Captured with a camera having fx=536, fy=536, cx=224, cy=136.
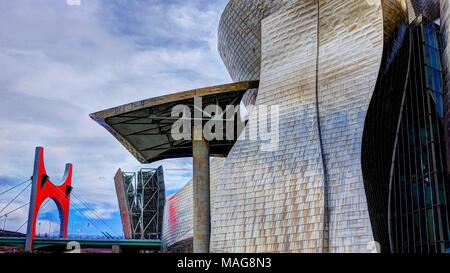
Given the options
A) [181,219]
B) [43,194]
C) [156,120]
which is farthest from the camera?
[43,194]

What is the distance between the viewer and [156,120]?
3062cm

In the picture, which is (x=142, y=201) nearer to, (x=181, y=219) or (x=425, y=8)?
(x=181, y=219)

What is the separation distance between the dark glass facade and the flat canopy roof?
8450 mm

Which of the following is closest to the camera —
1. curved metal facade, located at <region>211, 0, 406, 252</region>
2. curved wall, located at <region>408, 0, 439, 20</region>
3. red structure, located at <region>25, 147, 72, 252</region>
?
curved metal facade, located at <region>211, 0, 406, 252</region>

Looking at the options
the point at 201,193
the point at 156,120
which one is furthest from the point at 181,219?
the point at 156,120

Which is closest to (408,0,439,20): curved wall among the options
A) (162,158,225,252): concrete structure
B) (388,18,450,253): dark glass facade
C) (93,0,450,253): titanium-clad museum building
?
(93,0,450,253): titanium-clad museum building

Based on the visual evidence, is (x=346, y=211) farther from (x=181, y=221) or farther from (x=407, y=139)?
(x=181, y=221)

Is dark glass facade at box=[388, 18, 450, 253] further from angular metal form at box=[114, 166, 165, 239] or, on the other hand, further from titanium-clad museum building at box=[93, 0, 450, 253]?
angular metal form at box=[114, 166, 165, 239]

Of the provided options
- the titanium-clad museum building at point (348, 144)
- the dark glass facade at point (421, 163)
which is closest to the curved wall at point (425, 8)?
the titanium-clad museum building at point (348, 144)

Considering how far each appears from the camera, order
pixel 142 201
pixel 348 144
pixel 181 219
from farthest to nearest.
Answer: pixel 142 201
pixel 181 219
pixel 348 144

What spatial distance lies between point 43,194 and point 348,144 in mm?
41282

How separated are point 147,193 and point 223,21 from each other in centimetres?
3836

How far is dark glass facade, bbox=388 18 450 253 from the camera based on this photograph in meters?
20.7
